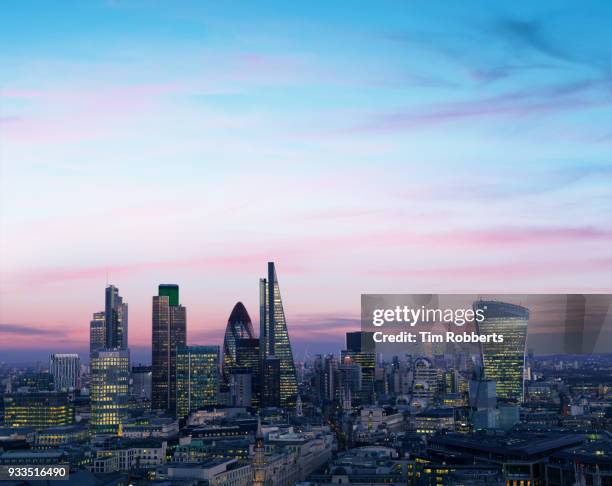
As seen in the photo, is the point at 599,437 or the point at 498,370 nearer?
the point at 599,437

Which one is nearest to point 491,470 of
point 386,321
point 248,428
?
point 386,321

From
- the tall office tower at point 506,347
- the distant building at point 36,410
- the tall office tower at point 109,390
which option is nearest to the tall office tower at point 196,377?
the distant building at point 36,410

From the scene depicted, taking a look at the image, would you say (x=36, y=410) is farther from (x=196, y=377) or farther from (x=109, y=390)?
(x=196, y=377)

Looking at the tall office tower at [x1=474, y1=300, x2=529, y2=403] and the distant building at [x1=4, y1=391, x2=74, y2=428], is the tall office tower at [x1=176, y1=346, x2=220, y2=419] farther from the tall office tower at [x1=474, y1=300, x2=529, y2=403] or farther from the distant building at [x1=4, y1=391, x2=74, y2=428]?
the tall office tower at [x1=474, y1=300, x2=529, y2=403]

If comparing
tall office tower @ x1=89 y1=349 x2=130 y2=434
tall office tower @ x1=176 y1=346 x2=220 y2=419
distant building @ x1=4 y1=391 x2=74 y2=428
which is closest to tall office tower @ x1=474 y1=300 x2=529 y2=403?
tall office tower @ x1=176 y1=346 x2=220 y2=419

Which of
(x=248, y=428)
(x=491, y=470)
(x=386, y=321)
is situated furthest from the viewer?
(x=248, y=428)

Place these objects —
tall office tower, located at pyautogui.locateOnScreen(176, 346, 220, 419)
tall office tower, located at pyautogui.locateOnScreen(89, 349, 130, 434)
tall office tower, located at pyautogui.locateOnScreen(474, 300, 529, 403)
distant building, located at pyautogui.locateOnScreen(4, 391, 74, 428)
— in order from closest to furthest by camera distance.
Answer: tall office tower, located at pyautogui.locateOnScreen(474, 300, 529, 403)
tall office tower, located at pyautogui.locateOnScreen(89, 349, 130, 434)
distant building, located at pyautogui.locateOnScreen(4, 391, 74, 428)
tall office tower, located at pyautogui.locateOnScreen(176, 346, 220, 419)

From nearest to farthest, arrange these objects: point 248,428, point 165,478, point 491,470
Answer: point 491,470, point 165,478, point 248,428

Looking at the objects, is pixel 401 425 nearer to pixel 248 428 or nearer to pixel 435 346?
pixel 435 346
